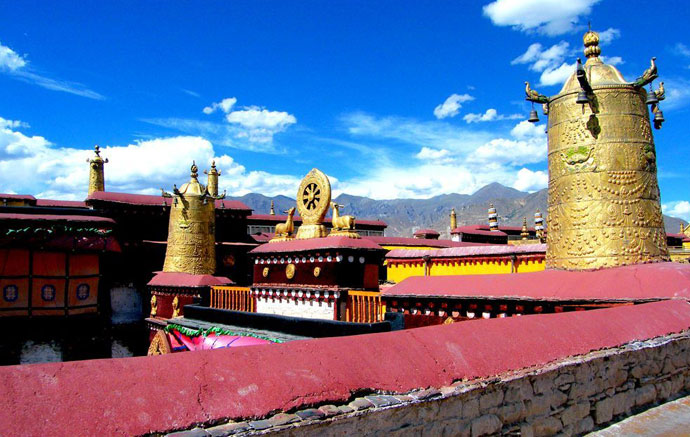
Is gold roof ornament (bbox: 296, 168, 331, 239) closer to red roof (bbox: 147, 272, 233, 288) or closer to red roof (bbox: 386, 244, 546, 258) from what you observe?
red roof (bbox: 386, 244, 546, 258)

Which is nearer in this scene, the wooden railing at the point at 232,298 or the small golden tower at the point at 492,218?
the wooden railing at the point at 232,298

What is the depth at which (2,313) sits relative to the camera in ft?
48.7

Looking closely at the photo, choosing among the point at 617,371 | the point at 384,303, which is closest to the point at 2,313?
the point at 384,303

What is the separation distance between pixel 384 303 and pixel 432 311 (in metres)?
1.72

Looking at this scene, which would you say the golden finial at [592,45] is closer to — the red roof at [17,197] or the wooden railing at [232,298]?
the wooden railing at [232,298]

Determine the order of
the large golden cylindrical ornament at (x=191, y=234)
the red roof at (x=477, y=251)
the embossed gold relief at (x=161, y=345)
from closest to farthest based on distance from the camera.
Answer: the embossed gold relief at (x=161, y=345)
the red roof at (x=477, y=251)
the large golden cylindrical ornament at (x=191, y=234)

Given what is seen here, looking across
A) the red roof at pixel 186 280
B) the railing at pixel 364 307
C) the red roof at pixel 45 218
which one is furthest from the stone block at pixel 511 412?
the red roof at pixel 45 218

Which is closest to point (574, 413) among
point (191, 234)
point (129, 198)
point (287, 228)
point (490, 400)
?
point (490, 400)

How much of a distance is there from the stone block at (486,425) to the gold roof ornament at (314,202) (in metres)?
10.8

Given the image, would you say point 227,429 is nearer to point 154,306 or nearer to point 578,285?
point 578,285

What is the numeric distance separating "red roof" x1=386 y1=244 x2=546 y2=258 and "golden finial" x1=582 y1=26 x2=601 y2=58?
518cm

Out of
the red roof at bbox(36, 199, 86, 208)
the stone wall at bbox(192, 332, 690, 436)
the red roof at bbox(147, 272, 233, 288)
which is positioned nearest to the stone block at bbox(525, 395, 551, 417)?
the stone wall at bbox(192, 332, 690, 436)

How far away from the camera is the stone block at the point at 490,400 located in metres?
3.97

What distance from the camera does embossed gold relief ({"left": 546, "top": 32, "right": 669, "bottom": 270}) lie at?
8.70 metres
